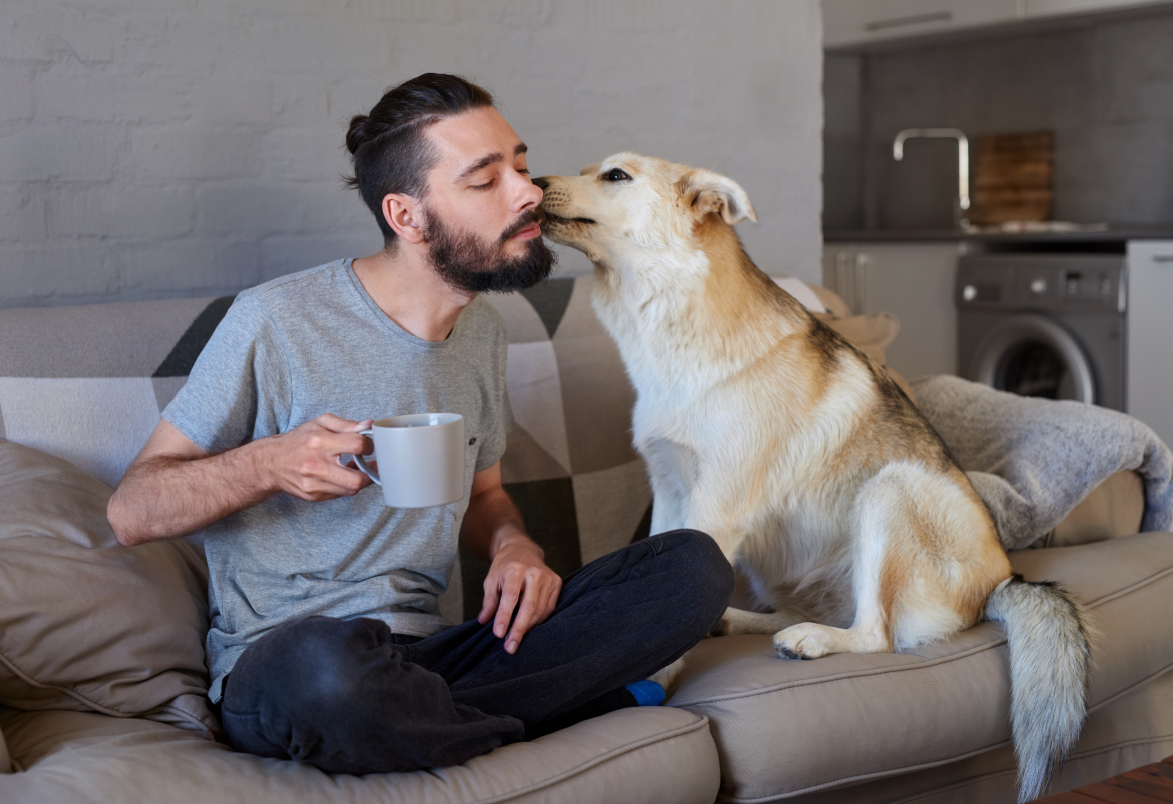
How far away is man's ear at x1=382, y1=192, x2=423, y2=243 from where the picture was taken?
1.43 meters

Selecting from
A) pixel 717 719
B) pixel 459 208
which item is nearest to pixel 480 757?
pixel 717 719

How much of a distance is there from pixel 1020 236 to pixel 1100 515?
7.88 feet

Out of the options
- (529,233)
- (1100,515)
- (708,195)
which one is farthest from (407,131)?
(1100,515)

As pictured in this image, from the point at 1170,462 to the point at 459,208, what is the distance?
4.87 feet

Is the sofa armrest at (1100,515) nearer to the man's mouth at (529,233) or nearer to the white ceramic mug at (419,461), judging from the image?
the man's mouth at (529,233)

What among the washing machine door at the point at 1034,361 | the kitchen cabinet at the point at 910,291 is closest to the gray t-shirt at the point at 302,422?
the washing machine door at the point at 1034,361

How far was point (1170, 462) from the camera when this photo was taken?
1980 mm

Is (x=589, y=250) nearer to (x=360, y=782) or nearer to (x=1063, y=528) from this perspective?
(x=360, y=782)

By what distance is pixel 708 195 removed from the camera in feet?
5.17

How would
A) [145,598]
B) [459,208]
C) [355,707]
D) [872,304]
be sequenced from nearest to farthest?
[355,707] → [145,598] → [459,208] → [872,304]

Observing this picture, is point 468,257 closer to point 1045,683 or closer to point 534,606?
point 534,606

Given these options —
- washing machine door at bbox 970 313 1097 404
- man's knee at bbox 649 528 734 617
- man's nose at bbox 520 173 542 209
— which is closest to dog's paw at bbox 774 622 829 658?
man's knee at bbox 649 528 734 617

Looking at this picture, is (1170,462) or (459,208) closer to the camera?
(459,208)

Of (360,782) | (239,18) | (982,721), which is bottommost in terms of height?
(982,721)
